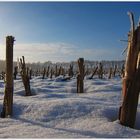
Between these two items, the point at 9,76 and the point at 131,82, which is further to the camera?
the point at 9,76

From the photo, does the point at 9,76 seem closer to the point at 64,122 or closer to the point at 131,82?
the point at 64,122

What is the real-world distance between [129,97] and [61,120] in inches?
45.3

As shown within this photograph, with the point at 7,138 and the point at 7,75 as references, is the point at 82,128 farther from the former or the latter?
the point at 7,75

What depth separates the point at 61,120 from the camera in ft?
18.4

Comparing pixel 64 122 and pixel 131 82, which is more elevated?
pixel 131 82

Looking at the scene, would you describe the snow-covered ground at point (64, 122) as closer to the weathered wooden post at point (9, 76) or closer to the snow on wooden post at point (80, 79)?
the weathered wooden post at point (9, 76)

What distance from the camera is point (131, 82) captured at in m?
5.48

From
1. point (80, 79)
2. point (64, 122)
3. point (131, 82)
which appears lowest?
point (64, 122)

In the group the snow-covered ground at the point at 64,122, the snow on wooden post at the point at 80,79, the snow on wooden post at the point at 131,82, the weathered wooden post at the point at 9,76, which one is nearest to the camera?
the snow-covered ground at the point at 64,122

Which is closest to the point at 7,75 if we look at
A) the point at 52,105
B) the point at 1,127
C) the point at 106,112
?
the point at 52,105

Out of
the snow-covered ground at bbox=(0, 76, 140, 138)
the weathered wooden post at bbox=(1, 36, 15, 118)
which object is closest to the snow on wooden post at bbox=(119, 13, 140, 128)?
the snow-covered ground at bbox=(0, 76, 140, 138)

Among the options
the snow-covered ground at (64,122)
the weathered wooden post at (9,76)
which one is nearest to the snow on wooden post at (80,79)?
the snow-covered ground at (64,122)

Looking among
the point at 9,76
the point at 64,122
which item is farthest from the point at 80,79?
the point at 64,122

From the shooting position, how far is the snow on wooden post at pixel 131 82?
543cm
